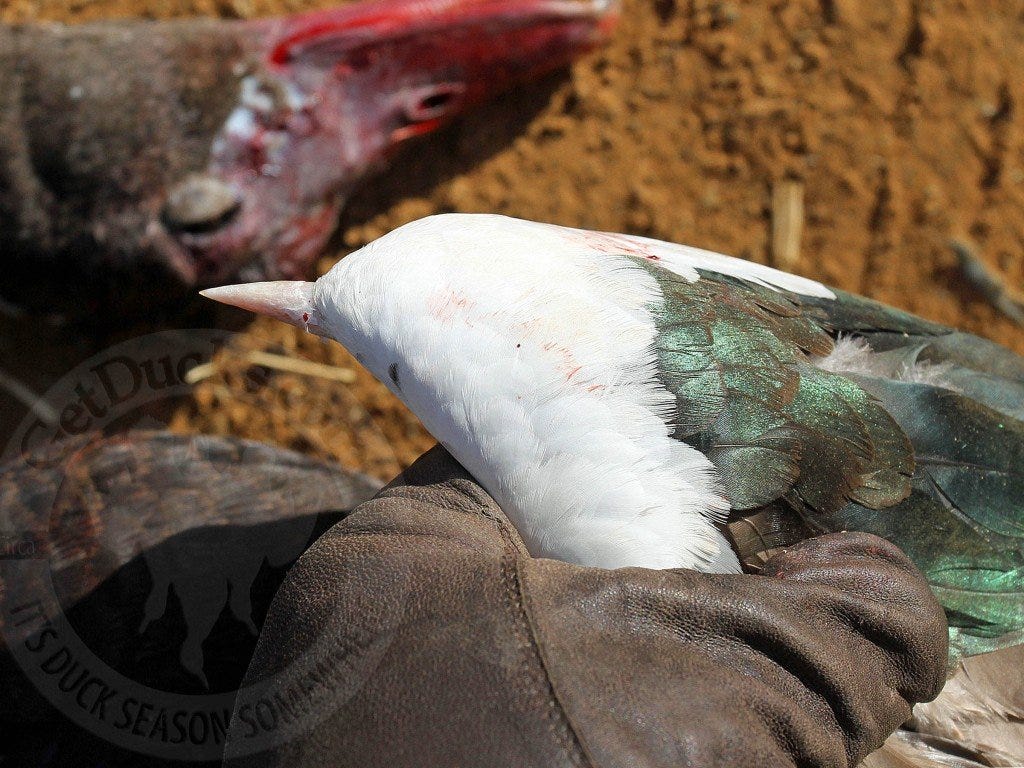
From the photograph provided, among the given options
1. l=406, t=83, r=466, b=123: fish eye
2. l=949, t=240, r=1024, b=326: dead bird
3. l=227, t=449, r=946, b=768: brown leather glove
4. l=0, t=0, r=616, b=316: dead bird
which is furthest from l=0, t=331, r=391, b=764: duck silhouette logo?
l=949, t=240, r=1024, b=326: dead bird

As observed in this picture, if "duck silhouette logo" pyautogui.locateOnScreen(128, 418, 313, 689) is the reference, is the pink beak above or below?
above

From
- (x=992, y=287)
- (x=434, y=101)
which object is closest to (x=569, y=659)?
(x=434, y=101)

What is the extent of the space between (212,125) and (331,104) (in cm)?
24

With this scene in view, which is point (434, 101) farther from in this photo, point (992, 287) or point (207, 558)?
point (992, 287)

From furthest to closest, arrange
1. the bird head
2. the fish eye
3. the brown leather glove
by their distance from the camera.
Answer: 1. the fish eye
2. the bird head
3. the brown leather glove

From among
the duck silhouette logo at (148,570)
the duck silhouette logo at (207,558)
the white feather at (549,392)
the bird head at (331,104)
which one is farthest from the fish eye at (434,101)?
the white feather at (549,392)

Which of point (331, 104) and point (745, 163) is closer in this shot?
point (331, 104)

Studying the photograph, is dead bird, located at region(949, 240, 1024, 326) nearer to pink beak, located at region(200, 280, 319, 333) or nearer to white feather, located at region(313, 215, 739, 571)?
white feather, located at region(313, 215, 739, 571)

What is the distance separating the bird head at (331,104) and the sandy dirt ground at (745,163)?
0.42 ft

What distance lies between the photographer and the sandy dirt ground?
5.99ft

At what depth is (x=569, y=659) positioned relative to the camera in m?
0.64

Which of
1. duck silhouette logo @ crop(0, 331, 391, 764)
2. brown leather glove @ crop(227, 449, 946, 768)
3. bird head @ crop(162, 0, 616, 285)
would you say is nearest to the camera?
brown leather glove @ crop(227, 449, 946, 768)

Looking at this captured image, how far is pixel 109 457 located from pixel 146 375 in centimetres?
62

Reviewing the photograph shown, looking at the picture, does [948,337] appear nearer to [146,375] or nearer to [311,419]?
[311,419]
